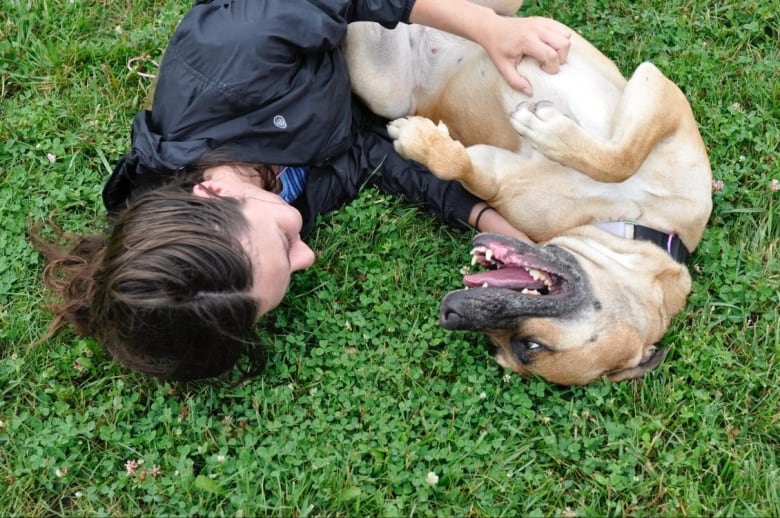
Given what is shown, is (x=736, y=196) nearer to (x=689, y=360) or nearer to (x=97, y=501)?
(x=689, y=360)

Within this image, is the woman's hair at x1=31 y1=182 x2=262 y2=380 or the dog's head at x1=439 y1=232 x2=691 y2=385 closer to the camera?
the woman's hair at x1=31 y1=182 x2=262 y2=380

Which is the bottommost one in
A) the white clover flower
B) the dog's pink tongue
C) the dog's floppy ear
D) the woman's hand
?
the white clover flower

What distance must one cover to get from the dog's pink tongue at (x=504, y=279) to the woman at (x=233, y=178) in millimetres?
468

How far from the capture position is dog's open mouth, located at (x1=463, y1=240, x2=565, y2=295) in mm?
3594

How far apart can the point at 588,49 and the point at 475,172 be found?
92cm

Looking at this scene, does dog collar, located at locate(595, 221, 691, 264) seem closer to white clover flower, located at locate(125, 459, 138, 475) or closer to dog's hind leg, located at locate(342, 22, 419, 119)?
dog's hind leg, located at locate(342, 22, 419, 119)

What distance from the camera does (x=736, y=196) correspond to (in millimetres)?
4359

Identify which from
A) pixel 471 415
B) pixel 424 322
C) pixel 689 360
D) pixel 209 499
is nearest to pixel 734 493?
pixel 689 360

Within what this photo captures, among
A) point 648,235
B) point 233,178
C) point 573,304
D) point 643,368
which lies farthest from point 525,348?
point 233,178

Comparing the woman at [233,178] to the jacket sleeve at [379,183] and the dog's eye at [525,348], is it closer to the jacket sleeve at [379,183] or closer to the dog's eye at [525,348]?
the jacket sleeve at [379,183]

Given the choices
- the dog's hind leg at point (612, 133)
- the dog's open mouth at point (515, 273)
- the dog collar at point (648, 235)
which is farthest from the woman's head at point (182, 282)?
the dog collar at point (648, 235)

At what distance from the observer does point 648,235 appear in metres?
3.75

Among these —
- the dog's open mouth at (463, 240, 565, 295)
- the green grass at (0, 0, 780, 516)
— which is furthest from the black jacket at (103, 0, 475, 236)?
the dog's open mouth at (463, 240, 565, 295)

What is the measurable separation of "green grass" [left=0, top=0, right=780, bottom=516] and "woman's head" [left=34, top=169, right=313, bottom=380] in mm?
341
